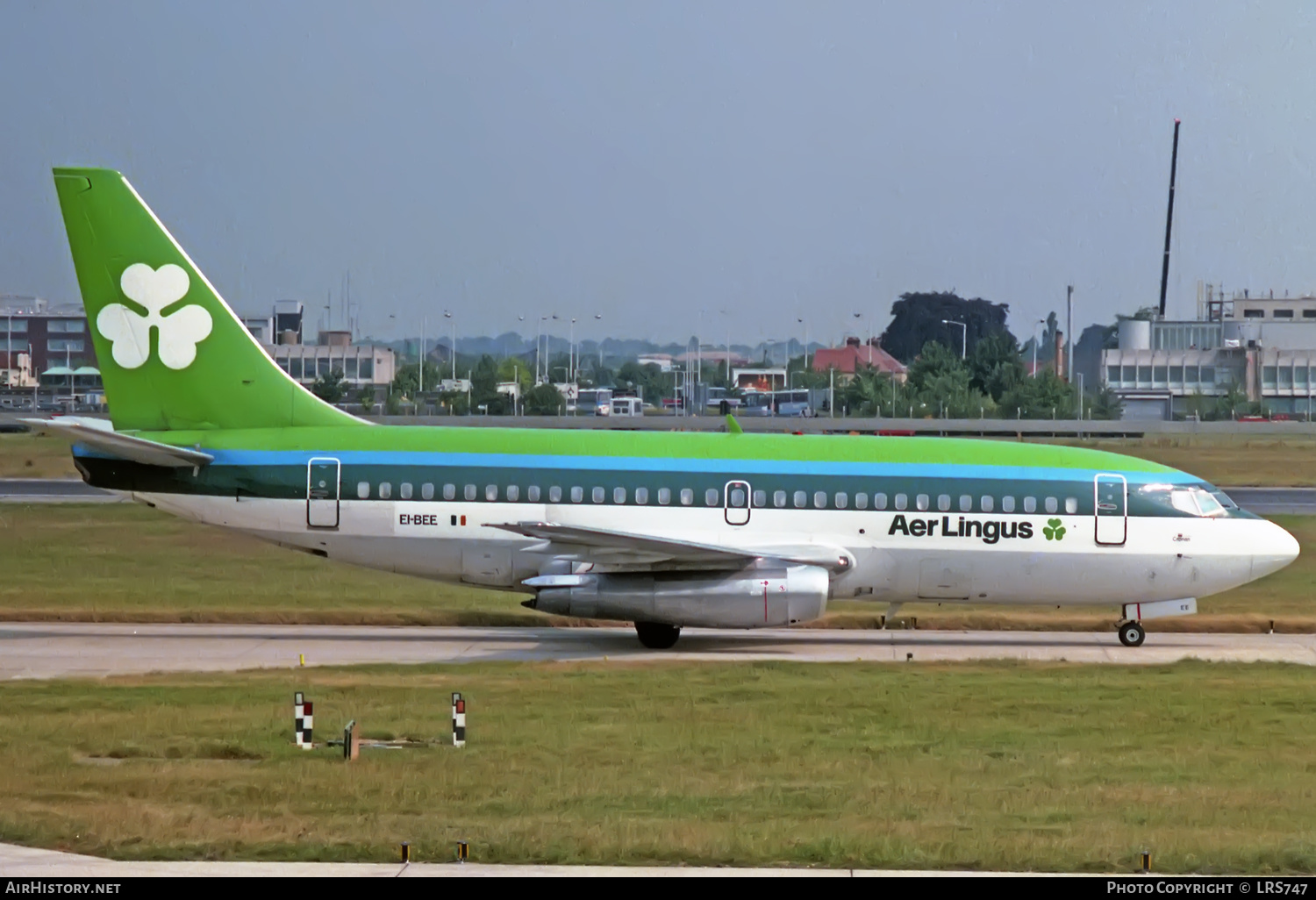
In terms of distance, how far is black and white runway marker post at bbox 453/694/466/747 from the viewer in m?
19.1

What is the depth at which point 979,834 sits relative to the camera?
47.2 feet

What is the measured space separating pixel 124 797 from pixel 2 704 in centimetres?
664

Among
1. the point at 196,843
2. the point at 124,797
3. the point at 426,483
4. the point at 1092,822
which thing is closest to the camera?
the point at 196,843

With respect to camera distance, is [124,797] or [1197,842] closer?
[1197,842]

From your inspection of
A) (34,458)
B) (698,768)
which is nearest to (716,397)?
(34,458)

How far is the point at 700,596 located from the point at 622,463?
9.64 ft

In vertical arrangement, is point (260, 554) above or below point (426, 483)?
below

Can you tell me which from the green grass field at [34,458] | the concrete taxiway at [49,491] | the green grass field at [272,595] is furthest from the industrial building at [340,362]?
the green grass field at [272,595]

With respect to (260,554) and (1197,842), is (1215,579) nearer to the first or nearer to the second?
(1197,842)

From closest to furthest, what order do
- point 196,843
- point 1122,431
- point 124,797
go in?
1. point 196,843
2. point 124,797
3. point 1122,431

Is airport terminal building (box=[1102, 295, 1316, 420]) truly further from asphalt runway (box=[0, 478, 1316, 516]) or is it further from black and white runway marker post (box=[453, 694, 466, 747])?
black and white runway marker post (box=[453, 694, 466, 747])

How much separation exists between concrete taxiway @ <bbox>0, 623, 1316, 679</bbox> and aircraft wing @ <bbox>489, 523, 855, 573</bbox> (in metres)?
1.58
